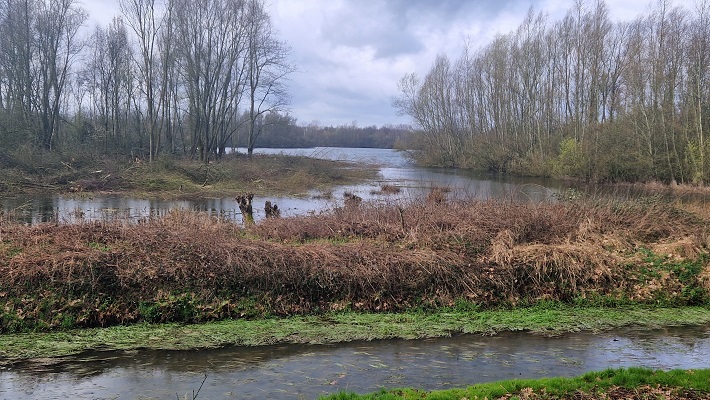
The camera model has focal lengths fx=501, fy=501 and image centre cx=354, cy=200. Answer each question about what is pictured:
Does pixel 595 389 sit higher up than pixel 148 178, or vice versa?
pixel 148 178

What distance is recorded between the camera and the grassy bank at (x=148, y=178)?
27812 mm

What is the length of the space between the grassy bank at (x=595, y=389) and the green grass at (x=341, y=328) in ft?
11.0

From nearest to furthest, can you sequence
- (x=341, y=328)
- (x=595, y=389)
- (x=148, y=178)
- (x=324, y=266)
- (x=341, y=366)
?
(x=595, y=389), (x=341, y=366), (x=341, y=328), (x=324, y=266), (x=148, y=178)

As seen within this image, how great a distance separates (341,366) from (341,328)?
5.94 ft

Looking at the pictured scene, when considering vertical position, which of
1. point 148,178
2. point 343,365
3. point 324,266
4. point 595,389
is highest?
point 148,178

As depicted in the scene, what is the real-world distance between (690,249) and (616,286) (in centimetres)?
271

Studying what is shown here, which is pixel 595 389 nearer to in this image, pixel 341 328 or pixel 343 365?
pixel 343 365

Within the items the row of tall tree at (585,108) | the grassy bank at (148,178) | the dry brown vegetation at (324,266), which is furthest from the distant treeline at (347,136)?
the dry brown vegetation at (324,266)

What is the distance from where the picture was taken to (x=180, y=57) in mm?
41031

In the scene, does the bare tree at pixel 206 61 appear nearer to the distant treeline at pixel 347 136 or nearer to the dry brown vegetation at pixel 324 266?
the dry brown vegetation at pixel 324 266

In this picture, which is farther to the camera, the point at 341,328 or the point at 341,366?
the point at 341,328

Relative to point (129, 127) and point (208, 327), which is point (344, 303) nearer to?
point (208, 327)

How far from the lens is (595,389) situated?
18.8 feet

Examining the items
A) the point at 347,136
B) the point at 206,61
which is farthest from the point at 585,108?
the point at 347,136
